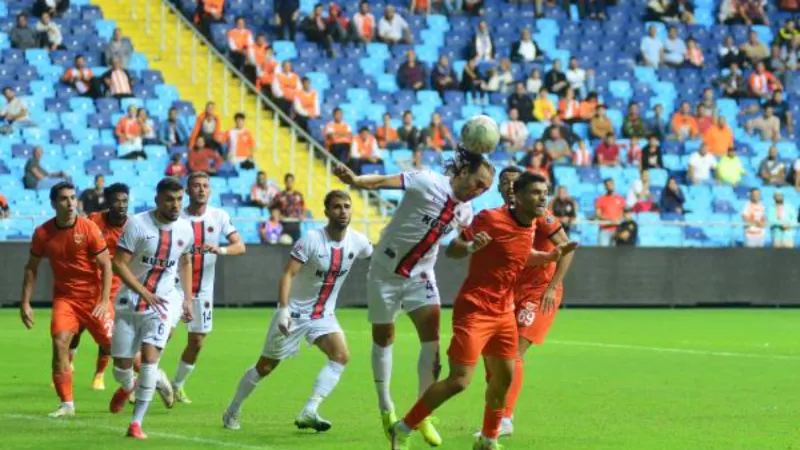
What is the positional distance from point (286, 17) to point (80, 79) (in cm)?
486

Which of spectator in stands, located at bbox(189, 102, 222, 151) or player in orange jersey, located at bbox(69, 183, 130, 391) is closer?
player in orange jersey, located at bbox(69, 183, 130, 391)

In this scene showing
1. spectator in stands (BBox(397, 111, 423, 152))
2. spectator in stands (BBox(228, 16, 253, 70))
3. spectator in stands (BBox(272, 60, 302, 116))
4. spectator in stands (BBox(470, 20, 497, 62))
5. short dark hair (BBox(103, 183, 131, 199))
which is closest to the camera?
short dark hair (BBox(103, 183, 131, 199))

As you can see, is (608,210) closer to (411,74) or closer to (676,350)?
(411,74)

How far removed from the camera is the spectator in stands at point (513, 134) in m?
32.3

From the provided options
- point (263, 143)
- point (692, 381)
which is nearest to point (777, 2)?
point (263, 143)

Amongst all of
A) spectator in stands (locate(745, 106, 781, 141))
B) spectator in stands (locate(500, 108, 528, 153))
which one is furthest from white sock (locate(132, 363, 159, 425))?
spectator in stands (locate(745, 106, 781, 141))

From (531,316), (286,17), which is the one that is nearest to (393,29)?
(286,17)

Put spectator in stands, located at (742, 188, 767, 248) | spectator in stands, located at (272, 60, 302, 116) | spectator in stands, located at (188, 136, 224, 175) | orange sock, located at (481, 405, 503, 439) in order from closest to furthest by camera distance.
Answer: orange sock, located at (481, 405, 503, 439), spectator in stands, located at (188, 136, 224, 175), spectator in stands, located at (742, 188, 767, 248), spectator in stands, located at (272, 60, 302, 116)

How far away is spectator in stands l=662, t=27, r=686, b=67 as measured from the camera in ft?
121

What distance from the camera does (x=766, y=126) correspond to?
118ft

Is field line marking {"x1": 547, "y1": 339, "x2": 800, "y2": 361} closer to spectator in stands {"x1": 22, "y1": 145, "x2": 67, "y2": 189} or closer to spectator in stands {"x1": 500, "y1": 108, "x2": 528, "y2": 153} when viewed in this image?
spectator in stands {"x1": 22, "y1": 145, "x2": 67, "y2": 189}

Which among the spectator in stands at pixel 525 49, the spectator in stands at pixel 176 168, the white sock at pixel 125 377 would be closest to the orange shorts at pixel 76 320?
the white sock at pixel 125 377

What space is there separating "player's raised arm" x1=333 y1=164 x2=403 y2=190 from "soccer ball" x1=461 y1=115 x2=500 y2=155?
578 mm

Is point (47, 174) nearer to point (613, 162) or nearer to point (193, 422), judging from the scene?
point (613, 162)
